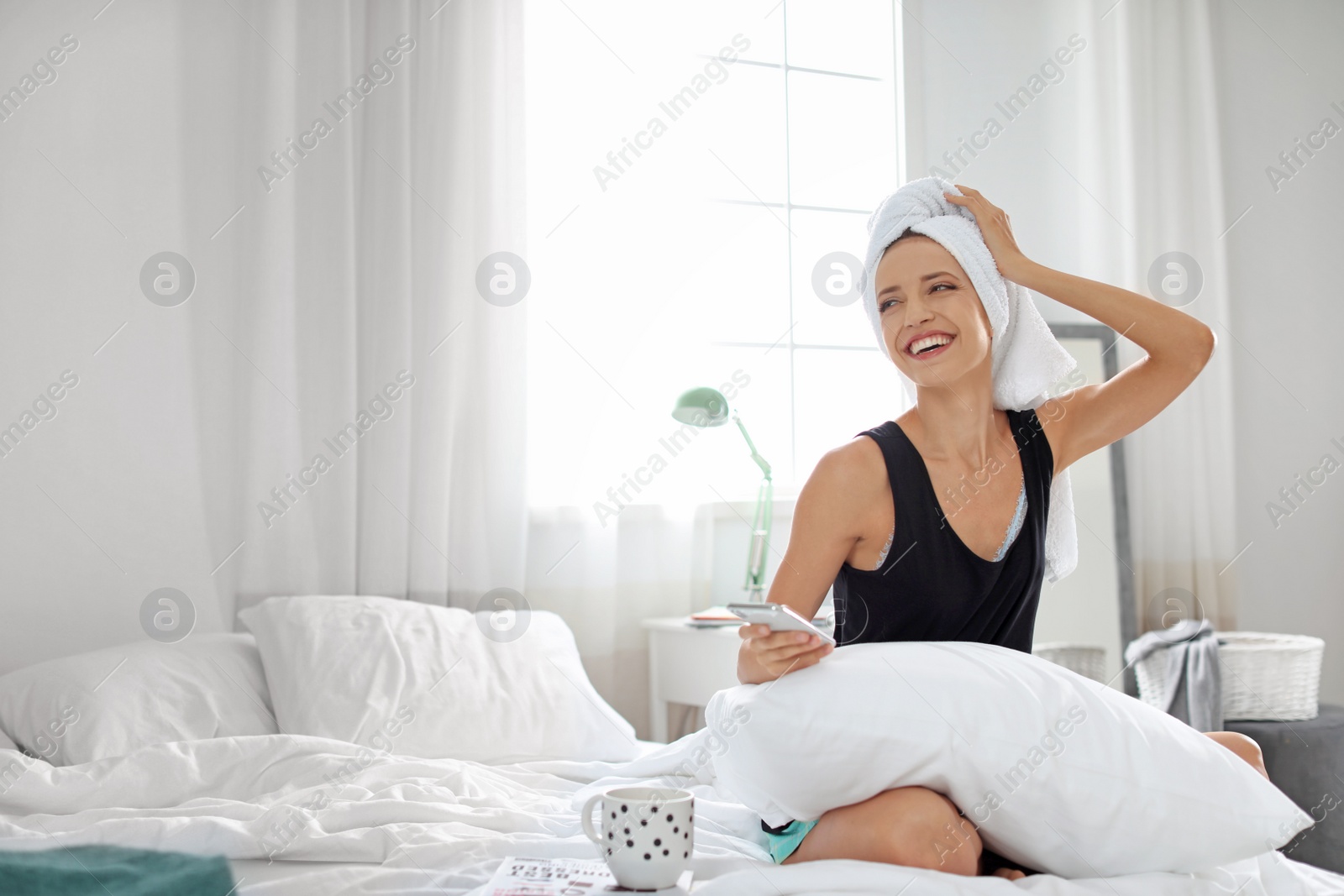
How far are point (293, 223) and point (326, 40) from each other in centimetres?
47

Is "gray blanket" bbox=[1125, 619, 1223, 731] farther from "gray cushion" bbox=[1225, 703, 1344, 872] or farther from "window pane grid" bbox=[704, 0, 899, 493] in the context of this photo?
"window pane grid" bbox=[704, 0, 899, 493]

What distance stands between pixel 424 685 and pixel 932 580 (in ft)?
3.66

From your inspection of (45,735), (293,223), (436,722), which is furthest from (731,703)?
(293,223)

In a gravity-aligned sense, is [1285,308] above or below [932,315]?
above

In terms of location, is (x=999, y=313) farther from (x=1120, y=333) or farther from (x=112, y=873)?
(x=112, y=873)

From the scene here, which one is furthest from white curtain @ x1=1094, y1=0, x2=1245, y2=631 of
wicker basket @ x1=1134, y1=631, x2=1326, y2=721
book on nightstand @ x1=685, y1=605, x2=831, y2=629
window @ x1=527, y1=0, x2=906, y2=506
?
book on nightstand @ x1=685, y1=605, x2=831, y2=629

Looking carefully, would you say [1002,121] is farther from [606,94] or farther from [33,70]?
[33,70]

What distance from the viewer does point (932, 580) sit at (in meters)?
1.30

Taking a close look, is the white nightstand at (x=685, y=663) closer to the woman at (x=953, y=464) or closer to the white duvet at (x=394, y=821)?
the white duvet at (x=394, y=821)

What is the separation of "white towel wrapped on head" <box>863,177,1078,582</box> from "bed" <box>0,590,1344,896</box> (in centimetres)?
51

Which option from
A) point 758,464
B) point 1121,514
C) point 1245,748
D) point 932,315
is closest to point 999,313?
point 932,315

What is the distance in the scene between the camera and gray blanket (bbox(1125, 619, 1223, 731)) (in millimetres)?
2549

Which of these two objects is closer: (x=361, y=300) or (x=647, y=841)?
(x=647, y=841)

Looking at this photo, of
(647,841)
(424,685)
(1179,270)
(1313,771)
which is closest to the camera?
(647,841)
